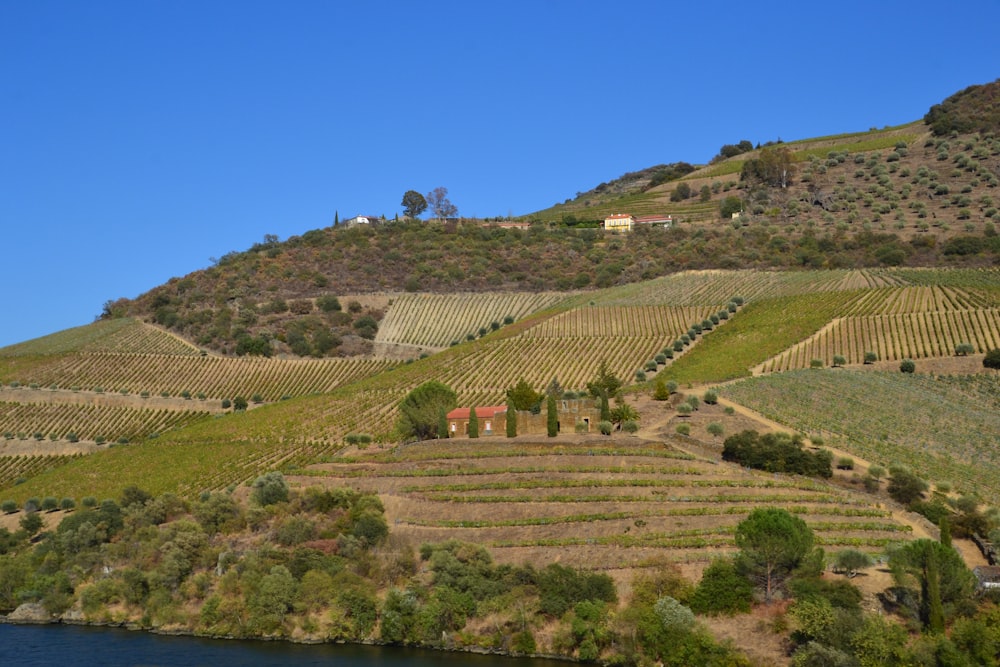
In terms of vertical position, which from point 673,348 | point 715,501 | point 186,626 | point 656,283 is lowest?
point 186,626

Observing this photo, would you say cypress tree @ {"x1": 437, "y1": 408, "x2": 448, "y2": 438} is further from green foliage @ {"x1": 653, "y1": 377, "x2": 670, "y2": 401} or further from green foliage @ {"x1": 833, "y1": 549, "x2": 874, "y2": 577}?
green foliage @ {"x1": 833, "y1": 549, "x2": 874, "y2": 577}

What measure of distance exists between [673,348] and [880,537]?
41075 millimetres

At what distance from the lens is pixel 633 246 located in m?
140

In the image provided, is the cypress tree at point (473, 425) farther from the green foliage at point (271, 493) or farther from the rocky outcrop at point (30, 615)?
the rocky outcrop at point (30, 615)

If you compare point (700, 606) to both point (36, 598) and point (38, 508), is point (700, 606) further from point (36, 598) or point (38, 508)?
point (38, 508)

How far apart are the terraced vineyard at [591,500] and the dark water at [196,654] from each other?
6.58m

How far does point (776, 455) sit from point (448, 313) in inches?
2686

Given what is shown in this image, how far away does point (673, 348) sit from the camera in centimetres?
8588

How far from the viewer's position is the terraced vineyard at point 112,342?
109287 millimetres

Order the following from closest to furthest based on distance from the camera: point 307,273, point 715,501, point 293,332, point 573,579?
point 573,579 < point 715,501 < point 293,332 < point 307,273

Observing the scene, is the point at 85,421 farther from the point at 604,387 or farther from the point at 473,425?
the point at 604,387

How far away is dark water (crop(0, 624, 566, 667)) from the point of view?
4231 centimetres

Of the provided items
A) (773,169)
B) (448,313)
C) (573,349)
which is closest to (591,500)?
(573,349)

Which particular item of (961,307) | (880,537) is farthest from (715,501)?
(961,307)
